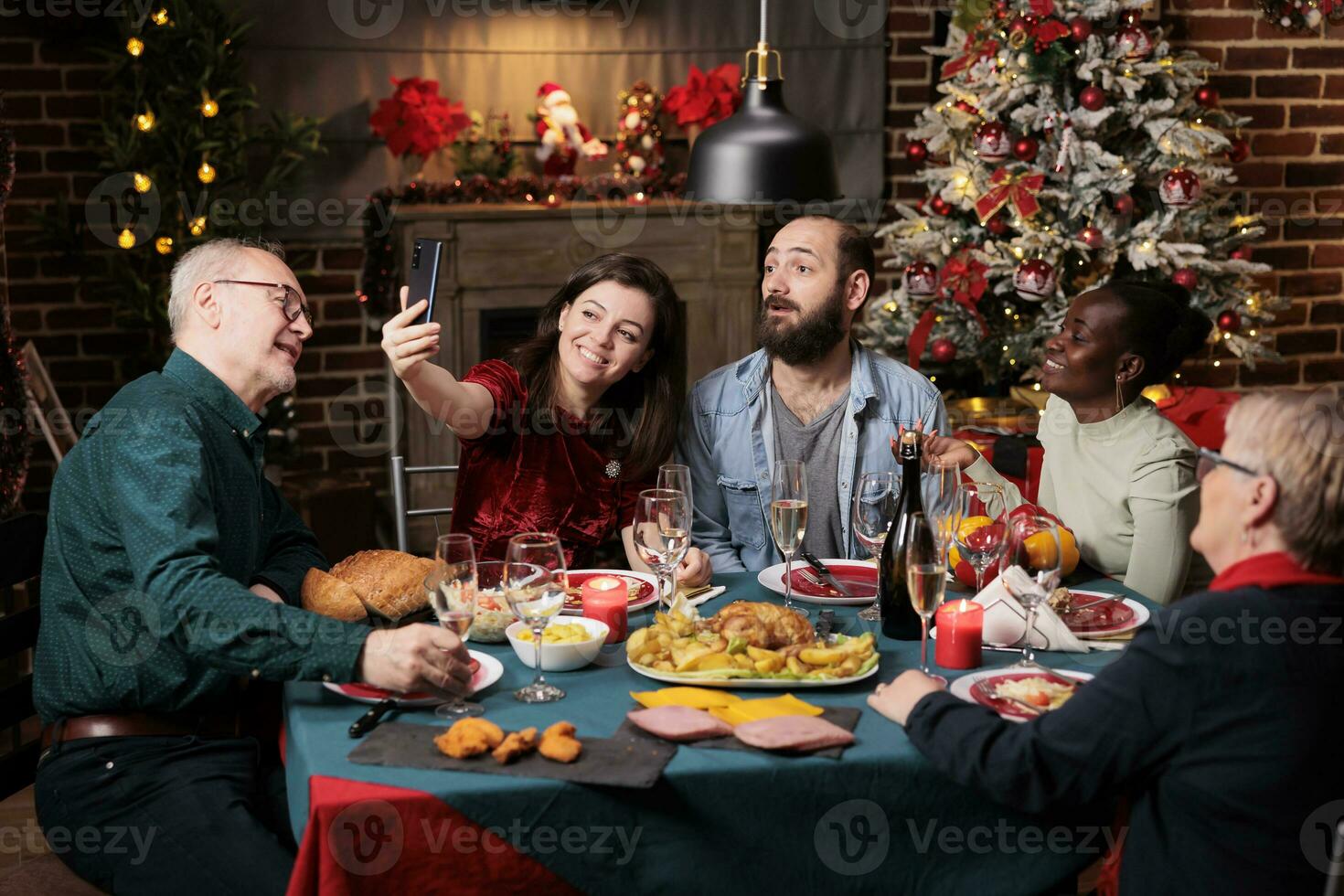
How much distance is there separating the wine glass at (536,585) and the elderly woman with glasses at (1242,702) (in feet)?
1.78

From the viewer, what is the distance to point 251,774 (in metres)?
1.84

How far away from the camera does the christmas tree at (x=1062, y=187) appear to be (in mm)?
4172

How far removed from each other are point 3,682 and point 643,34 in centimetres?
338

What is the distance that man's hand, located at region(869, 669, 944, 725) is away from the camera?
1.56 m

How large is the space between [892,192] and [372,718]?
436 centimetres

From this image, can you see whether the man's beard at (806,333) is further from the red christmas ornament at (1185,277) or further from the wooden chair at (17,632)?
the red christmas ornament at (1185,277)

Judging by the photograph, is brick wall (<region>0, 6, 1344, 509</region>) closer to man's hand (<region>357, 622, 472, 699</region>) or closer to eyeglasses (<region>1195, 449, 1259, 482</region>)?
man's hand (<region>357, 622, 472, 699</region>)

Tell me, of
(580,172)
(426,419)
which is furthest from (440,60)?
(426,419)

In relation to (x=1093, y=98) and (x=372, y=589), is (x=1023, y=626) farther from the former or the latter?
(x=1093, y=98)

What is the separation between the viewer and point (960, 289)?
4324 mm

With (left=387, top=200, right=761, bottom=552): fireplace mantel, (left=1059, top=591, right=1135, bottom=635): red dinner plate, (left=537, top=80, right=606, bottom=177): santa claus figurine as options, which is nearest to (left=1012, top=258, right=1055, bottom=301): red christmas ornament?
(left=387, top=200, right=761, bottom=552): fireplace mantel

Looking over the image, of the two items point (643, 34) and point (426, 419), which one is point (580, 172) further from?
point (426, 419)

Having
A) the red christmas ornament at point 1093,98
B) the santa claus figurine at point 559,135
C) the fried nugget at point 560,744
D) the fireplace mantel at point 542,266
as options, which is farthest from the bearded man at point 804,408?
the santa claus figurine at point 559,135

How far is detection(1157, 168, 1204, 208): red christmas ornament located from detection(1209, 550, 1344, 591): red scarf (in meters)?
3.02
